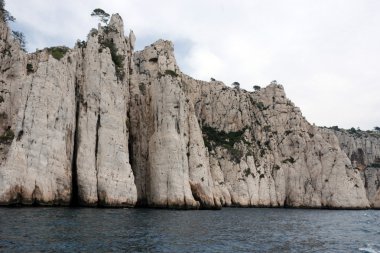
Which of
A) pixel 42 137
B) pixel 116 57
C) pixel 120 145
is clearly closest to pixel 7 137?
pixel 42 137

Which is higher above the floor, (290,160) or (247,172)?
(290,160)

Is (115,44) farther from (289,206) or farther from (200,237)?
(289,206)

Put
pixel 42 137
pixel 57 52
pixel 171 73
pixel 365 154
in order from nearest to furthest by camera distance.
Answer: pixel 42 137, pixel 57 52, pixel 171 73, pixel 365 154

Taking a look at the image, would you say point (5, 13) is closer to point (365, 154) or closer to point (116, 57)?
point (116, 57)

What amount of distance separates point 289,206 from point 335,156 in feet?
75.3

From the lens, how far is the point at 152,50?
105m

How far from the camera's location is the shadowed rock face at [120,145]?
194ft

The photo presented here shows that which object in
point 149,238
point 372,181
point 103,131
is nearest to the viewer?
point 149,238

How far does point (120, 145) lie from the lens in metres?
70.1

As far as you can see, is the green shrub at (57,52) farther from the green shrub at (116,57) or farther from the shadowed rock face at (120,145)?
the green shrub at (116,57)

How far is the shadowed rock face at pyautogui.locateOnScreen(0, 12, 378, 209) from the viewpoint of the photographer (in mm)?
59281

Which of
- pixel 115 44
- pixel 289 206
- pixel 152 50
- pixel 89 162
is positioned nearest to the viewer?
pixel 89 162

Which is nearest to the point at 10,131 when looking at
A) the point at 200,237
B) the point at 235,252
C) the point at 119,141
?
the point at 119,141

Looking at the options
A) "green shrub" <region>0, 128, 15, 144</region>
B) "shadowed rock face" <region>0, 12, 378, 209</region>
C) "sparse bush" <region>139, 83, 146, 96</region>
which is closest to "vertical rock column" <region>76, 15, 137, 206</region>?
"shadowed rock face" <region>0, 12, 378, 209</region>
